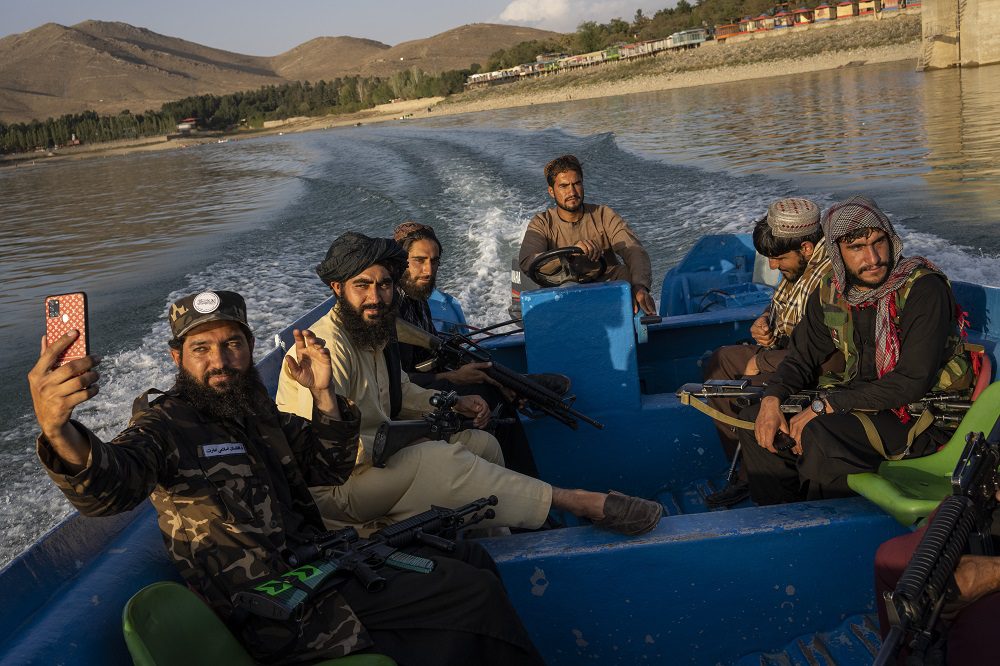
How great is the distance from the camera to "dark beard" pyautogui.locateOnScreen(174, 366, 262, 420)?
2158 mm

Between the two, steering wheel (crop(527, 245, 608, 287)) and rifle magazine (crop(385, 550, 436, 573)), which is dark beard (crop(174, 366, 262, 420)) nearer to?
rifle magazine (crop(385, 550, 436, 573))

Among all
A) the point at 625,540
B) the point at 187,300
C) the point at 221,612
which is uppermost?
the point at 187,300

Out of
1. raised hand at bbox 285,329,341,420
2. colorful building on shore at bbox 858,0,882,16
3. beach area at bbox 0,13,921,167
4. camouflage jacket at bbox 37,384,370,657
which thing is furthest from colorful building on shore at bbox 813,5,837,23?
camouflage jacket at bbox 37,384,370,657

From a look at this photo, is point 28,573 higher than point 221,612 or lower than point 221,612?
higher

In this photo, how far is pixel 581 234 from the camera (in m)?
5.06

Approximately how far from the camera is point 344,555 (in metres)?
2.09

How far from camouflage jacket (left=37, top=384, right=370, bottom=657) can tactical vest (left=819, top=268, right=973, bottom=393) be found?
6.04 feet

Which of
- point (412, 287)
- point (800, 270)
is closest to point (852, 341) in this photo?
point (800, 270)

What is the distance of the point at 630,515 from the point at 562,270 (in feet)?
8.05

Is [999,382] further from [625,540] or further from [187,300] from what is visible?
[187,300]

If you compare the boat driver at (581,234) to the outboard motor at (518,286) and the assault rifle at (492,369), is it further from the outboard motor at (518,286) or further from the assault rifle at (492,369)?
the assault rifle at (492,369)

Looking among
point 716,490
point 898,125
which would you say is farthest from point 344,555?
point 898,125

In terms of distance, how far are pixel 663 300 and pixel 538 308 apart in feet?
8.99

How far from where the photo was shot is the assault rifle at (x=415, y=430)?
8.39ft
